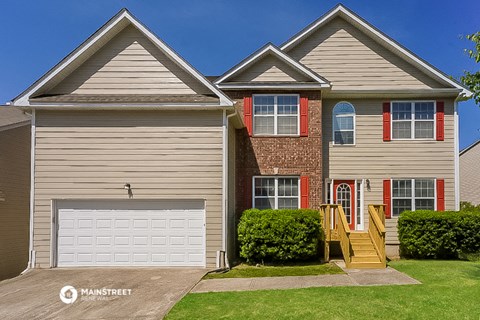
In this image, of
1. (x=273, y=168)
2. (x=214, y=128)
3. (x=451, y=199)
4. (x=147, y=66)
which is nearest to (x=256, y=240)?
(x=273, y=168)

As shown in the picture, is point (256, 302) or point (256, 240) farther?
point (256, 240)

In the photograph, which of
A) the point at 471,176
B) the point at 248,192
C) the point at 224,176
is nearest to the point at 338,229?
the point at 248,192

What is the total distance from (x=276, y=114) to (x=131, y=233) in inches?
253

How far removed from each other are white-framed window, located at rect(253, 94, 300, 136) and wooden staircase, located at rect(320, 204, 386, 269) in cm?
316

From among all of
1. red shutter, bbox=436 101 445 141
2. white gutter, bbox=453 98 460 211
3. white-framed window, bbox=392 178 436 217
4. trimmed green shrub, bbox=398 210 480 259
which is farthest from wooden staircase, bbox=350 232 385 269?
red shutter, bbox=436 101 445 141

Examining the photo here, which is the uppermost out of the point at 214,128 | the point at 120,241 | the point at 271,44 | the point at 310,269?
the point at 271,44

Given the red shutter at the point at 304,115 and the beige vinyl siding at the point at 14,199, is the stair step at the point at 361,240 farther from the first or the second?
the beige vinyl siding at the point at 14,199

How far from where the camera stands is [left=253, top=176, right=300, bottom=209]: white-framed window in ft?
40.6

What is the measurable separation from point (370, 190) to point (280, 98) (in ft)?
15.9

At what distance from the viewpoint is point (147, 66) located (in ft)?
36.1

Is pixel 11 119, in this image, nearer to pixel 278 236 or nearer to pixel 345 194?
pixel 278 236

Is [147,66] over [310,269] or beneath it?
over

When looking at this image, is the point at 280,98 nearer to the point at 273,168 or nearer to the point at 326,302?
the point at 273,168

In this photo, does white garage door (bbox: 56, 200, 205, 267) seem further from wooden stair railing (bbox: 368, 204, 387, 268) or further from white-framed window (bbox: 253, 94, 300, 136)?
wooden stair railing (bbox: 368, 204, 387, 268)
